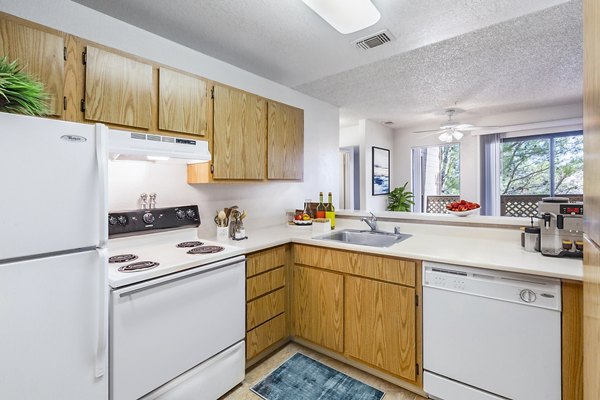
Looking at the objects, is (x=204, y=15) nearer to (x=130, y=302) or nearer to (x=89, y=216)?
(x=89, y=216)

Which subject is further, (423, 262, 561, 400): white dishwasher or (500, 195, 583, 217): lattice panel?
(500, 195, 583, 217): lattice panel

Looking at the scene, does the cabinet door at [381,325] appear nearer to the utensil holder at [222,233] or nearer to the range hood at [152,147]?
the utensil holder at [222,233]

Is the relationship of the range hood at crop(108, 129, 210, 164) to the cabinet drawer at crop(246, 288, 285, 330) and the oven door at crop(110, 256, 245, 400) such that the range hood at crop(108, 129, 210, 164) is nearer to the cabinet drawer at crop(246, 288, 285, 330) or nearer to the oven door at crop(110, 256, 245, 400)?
the oven door at crop(110, 256, 245, 400)

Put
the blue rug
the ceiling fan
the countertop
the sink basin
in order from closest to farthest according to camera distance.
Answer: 1. the countertop
2. the blue rug
3. the sink basin
4. the ceiling fan

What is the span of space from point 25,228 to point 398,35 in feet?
7.92

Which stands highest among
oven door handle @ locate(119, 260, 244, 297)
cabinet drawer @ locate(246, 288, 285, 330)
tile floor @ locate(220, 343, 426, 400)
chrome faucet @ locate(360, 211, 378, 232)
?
chrome faucet @ locate(360, 211, 378, 232)

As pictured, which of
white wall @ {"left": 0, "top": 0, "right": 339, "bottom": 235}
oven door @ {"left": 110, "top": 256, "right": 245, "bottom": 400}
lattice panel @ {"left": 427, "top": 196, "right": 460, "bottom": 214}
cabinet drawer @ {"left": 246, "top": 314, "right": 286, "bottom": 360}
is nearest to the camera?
oven door @ {"left": 110, "top": 256, "right": 245, "bottom": 400}

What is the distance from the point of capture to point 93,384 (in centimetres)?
118

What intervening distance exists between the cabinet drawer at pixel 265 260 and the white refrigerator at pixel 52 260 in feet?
3.04

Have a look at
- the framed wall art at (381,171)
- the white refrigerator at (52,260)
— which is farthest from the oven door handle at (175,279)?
the framed wall art at (381,171)

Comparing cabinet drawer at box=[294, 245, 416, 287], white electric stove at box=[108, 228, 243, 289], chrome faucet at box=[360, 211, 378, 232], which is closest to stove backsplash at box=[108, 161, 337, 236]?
white electric stove at box=[108, 228, 243, 289]

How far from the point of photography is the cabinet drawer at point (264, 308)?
6.45 feet

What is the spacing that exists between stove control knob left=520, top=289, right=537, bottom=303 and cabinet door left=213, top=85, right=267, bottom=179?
1904 millimetres

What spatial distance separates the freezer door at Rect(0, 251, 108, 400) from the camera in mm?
979
